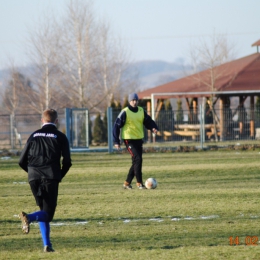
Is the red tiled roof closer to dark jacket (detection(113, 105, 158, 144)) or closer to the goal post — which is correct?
the goal post

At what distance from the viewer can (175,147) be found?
31.5m

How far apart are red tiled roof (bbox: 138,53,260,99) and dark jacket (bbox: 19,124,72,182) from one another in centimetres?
3102

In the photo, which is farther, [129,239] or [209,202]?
[209,202]

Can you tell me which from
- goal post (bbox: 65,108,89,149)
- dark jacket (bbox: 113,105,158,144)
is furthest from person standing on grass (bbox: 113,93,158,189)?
goal post (bbox: 65,108,89,149)

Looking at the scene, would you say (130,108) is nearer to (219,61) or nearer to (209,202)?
(209,202)

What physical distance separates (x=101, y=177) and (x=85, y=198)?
17.3 ft

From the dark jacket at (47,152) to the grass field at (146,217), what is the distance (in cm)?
87

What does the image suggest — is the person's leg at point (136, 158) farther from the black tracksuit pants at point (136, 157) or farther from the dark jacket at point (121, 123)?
the dark jacket at point (121, 123)

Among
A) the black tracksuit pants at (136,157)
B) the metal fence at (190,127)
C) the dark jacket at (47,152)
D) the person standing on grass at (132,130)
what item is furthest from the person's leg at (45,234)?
the metal fence at (190,127)

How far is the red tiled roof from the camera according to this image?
4031 cm

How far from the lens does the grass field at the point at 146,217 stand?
8125mm

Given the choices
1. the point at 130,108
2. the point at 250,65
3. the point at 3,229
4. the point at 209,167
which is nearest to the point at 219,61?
the point at 250,65

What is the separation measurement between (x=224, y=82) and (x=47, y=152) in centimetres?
3447
